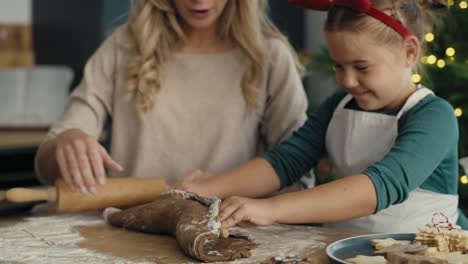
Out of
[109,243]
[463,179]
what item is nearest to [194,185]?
[109,243]

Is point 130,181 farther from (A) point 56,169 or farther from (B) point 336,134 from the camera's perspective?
(B) point 336,134

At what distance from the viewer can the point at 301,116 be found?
2.00 metres

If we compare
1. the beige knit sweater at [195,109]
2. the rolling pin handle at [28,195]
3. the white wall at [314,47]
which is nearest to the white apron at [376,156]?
the beige knit sweater at [195,109]

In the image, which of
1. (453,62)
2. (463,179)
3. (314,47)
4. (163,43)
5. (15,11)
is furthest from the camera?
(15,11)

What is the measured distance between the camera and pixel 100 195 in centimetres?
160

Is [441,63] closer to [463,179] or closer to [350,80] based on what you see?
[463,179]

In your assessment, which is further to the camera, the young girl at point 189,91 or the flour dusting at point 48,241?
the young girl at point 189,91

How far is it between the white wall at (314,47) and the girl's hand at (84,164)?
288 cm

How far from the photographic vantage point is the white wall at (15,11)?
16.0 feet

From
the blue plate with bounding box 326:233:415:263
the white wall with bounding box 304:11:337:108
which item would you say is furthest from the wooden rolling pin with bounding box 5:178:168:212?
the white wall with bounding box 304:11:337:108

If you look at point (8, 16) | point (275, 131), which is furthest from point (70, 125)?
point (8, 16)

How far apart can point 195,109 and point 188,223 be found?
75 centimetres

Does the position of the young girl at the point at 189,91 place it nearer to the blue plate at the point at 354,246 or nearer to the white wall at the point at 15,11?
the blue plate at the point at 354,246

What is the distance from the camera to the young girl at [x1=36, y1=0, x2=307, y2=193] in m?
1.95
